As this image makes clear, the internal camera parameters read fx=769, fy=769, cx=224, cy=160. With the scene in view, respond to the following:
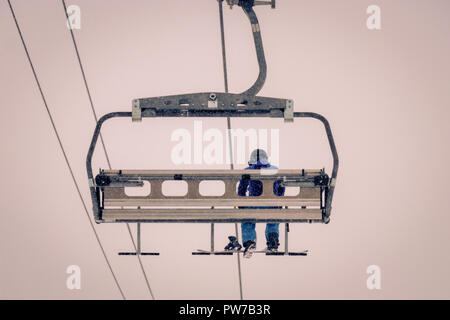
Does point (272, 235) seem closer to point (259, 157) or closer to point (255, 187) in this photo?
point (255, 187)

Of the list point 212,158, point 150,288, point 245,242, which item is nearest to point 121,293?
point 150,288

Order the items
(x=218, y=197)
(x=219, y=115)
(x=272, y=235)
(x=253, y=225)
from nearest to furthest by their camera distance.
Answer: (x=219, y=115) < (x=218, y=197) < (x=272, y=235) < (x=253, y=225)

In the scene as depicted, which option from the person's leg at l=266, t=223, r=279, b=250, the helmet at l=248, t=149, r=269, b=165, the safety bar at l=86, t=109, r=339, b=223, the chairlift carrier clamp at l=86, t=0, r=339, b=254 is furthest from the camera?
the helmet at l=248, t=149, r=269, b=165

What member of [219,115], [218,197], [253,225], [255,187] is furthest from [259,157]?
[219,115]

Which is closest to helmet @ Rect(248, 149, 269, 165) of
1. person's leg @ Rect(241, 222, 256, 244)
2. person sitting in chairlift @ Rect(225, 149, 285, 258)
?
person sitting in chairlift @ Rect(225, 149, 285, 258)

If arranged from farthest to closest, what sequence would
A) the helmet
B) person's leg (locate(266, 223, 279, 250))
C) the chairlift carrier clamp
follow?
the helmet → person's leg (locate(266, 223, 279, 250)) → the chairlift carrier clamp

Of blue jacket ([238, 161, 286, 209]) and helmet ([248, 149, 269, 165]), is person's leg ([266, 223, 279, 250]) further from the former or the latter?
helmet ([248, 149, 269, 165])

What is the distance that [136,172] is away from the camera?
396 centimetres

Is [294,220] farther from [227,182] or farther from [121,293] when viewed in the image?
[121,293]

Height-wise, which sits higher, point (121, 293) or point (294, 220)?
point (294, 220)

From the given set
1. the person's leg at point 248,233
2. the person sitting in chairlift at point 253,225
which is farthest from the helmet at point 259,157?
the person's leg at point 248,233

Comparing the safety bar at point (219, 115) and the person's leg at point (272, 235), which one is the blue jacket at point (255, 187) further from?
the safety bar at point (219, 115)

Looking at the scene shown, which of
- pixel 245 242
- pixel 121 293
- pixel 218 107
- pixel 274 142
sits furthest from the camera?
pixel 121 293

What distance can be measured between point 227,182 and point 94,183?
2.23 ft
